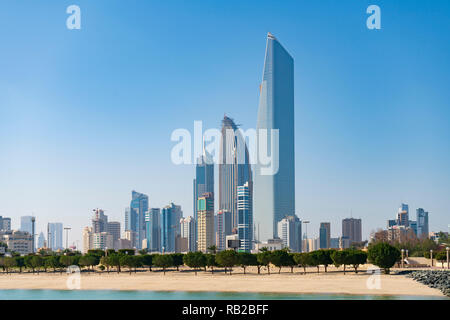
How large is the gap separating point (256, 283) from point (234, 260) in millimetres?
19564

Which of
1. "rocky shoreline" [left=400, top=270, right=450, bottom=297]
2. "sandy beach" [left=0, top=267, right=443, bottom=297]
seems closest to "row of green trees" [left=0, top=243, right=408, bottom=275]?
"sandy beach" [left=0, top=267, right=443, bottom=297]

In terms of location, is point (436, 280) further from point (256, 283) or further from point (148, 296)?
point (148, 296)

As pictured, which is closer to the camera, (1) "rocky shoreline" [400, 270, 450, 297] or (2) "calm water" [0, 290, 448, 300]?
(2) "calm water" [0, 290, 448, 300]

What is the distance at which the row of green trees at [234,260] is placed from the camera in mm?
96625

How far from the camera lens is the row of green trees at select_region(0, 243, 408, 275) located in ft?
317

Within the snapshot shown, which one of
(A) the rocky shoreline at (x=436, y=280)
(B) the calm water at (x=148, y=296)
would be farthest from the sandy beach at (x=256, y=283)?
(B) the calm water at (x=148, y=296)

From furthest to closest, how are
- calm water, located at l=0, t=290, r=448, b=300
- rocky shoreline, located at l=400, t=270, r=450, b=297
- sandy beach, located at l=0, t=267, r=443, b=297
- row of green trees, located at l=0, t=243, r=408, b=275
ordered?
row of green trees, located at l=0, t=243, r=408, b=275, sandy beach, located at l=0, t=267, r=443, b=297, rocky shoreline, located at l=400, t=270, r=450, b=297, calm water, located at l=0, t=290, r=448, b=300

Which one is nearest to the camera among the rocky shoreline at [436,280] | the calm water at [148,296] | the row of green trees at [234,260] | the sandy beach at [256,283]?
the calm water at [148,296]

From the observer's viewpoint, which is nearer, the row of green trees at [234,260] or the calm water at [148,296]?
the calm water at [148,296]

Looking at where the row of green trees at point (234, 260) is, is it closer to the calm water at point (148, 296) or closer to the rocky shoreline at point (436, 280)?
the rocky shoreline at point (436, 280)

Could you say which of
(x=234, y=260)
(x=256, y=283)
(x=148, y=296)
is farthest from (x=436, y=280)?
(x=148, y=296)

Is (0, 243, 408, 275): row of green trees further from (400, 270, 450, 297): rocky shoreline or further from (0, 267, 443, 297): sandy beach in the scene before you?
(400, 270, 450, 297): rocky shoreline

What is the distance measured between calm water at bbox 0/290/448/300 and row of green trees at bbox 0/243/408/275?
28.7 metres

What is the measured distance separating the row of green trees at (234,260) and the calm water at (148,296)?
28.7 metres
